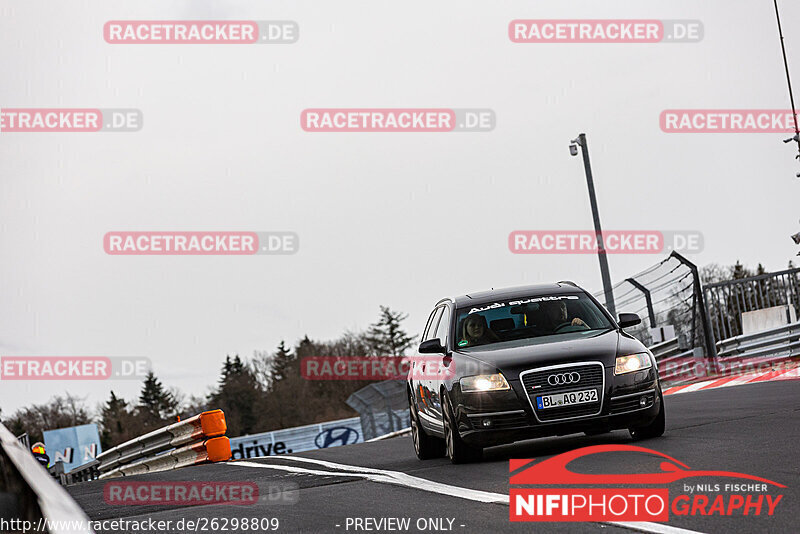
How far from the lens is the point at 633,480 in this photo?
23.7ft

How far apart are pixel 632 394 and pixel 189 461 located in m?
8.52

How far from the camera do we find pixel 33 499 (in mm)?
2344

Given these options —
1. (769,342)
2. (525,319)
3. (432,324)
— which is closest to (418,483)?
(525,319)

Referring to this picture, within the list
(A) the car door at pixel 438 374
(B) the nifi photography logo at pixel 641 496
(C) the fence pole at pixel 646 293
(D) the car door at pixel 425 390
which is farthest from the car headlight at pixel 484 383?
(C) the fence pole at pixel 646 293

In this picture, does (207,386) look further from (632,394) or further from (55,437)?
(632,394)

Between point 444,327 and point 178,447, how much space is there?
688 cm

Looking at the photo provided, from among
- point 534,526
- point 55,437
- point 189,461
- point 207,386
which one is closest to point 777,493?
point 534,526

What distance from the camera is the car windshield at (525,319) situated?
10.9 metres

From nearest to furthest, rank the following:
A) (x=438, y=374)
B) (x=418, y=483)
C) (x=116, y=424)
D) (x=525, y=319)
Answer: (x=418, y=483), (x=438, y=374), (x=525, y=319), (x=116, y=424)

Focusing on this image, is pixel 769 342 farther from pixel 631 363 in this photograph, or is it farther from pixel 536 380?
pixel 536 380

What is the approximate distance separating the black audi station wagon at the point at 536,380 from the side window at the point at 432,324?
4.06 ft

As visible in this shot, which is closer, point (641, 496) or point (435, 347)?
point (641, 496)

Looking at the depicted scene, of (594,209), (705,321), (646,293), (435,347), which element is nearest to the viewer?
→ (435,347)

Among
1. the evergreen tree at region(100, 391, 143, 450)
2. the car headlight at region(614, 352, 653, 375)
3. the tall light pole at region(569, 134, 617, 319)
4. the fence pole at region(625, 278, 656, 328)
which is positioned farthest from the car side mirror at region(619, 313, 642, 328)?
the evergreen tree at region(100, 391, 143, 450)
